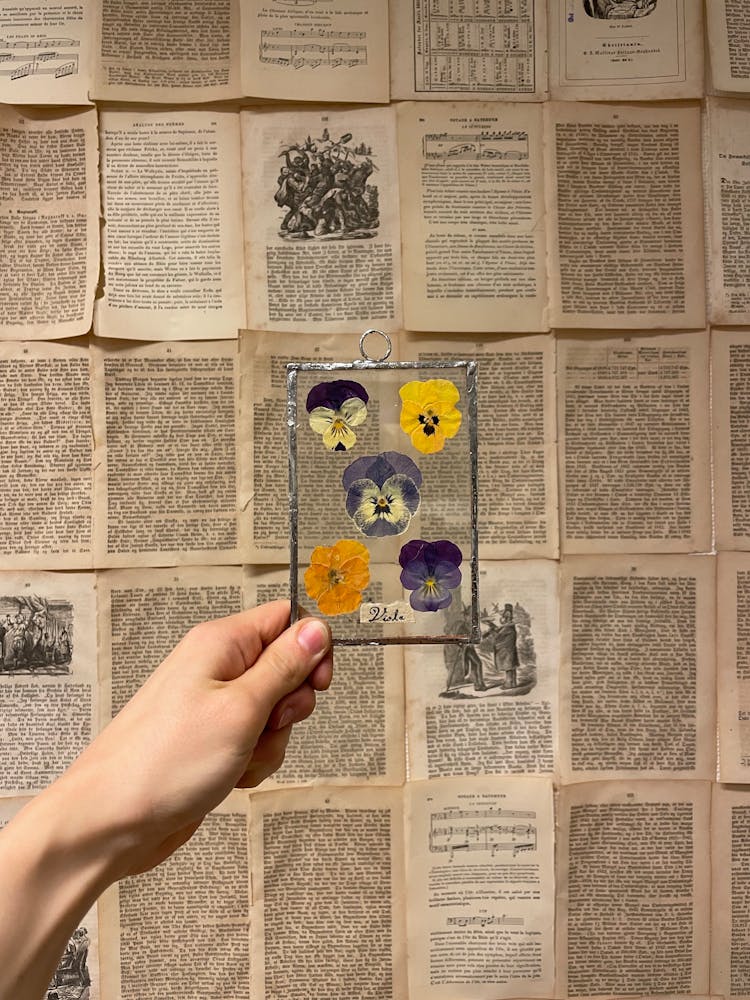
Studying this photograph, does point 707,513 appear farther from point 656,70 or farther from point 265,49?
point 265,49

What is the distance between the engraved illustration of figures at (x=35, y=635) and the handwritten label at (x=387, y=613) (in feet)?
1.24

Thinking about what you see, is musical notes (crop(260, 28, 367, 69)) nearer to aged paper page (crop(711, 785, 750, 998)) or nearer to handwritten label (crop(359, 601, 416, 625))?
handwritten label (crop(359, 601, 416, 625))

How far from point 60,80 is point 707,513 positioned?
84 cm

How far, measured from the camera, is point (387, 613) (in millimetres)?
650

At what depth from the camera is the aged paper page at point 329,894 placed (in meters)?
0.85

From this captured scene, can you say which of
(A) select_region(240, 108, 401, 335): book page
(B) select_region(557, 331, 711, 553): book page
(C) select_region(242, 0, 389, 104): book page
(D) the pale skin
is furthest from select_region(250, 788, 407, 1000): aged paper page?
(C) select_region(242, 0, 389, 104): book page

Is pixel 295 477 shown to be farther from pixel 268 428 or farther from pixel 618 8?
pixel 618 8

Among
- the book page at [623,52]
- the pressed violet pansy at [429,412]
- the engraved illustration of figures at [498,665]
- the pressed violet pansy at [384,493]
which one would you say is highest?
the book page at [623,52]

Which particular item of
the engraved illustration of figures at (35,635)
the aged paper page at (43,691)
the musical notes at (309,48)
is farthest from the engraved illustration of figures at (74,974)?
the musical notes at (309,48)

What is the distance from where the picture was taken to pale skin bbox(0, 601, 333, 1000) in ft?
1.45

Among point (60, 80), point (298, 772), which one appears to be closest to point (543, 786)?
point (298, 772)

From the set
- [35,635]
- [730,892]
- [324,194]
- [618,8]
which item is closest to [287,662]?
[35,635]

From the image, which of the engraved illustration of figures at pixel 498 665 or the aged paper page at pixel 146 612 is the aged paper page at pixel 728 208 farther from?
the aged paper page at pixel 146 612

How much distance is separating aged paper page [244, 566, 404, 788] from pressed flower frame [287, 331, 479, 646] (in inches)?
8.1
